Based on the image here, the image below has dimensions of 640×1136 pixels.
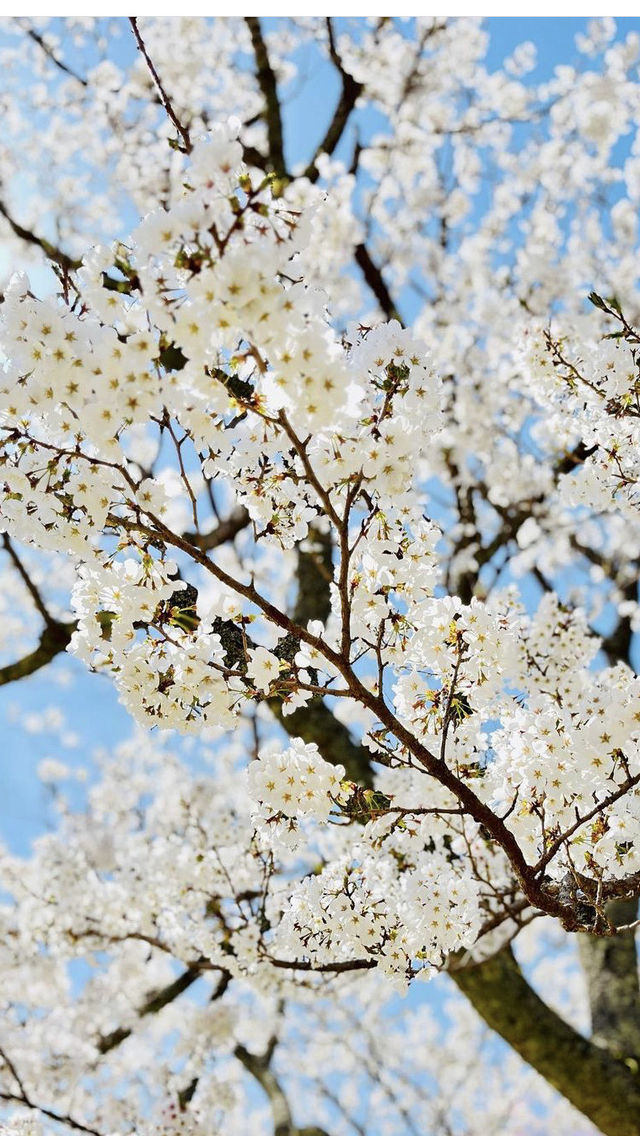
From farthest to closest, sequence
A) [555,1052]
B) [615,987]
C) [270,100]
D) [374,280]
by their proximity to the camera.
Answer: [374,280] → [270,100] → [615,987] → [555,1052]

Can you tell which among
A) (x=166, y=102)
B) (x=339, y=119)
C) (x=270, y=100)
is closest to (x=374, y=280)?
(x=339, y=119)

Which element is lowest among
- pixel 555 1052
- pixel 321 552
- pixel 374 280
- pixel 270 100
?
pixel 555 1052

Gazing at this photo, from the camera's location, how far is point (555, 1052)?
3.84 metres

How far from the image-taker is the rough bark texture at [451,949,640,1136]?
150 inches

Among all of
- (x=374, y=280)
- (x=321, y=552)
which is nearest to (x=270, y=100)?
(x=374, y=280)

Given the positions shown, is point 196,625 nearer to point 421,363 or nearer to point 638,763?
Result: point 421,363

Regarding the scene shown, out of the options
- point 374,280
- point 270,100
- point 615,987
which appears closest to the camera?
point 615,987

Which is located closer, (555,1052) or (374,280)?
(555,1052)

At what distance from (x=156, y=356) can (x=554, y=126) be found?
25.3 ft

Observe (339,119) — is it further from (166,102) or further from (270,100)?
(166,102)

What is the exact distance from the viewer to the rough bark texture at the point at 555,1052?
12.5ft

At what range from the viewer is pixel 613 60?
23.1 feet

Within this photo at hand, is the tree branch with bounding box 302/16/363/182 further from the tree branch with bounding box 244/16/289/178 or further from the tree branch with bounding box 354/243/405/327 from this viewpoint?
the tree branch with bounding box 354/243/405/327

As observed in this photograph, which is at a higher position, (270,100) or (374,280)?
(270,100)
